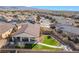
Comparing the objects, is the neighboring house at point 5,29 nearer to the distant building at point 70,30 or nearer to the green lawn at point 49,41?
the green lawn at point 49,41

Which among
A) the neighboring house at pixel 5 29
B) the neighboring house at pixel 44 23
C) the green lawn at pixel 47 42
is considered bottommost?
the green lawn at pixel 47 42

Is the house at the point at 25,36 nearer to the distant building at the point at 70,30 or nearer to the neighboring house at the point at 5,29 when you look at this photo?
the neighboring house at the point at 5,29

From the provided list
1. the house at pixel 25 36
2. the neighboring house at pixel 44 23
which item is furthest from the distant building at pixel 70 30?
the house at pixel 25 36

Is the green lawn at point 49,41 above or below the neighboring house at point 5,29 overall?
below

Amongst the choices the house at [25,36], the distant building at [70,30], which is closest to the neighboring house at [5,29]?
the house at [25,36]

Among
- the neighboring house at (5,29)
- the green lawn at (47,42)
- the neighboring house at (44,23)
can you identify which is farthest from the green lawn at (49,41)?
the neighboring house at (5,29)

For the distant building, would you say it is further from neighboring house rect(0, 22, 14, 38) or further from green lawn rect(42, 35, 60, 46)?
neighboring house rect(0, 22, 14, 38)

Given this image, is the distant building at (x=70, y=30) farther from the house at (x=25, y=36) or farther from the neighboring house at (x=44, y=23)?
the house at (x=25, y=36)

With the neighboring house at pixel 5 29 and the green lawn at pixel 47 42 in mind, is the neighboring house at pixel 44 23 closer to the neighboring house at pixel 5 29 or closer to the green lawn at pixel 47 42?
the green lawn at pixel 47 42

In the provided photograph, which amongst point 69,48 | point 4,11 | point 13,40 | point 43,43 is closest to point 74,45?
point 69,48

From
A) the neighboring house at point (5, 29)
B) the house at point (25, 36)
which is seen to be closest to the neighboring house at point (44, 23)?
the house at point (25, 36)

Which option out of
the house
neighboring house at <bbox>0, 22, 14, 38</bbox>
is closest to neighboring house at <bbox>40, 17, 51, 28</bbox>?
the house

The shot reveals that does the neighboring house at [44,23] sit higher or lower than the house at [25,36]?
higher
